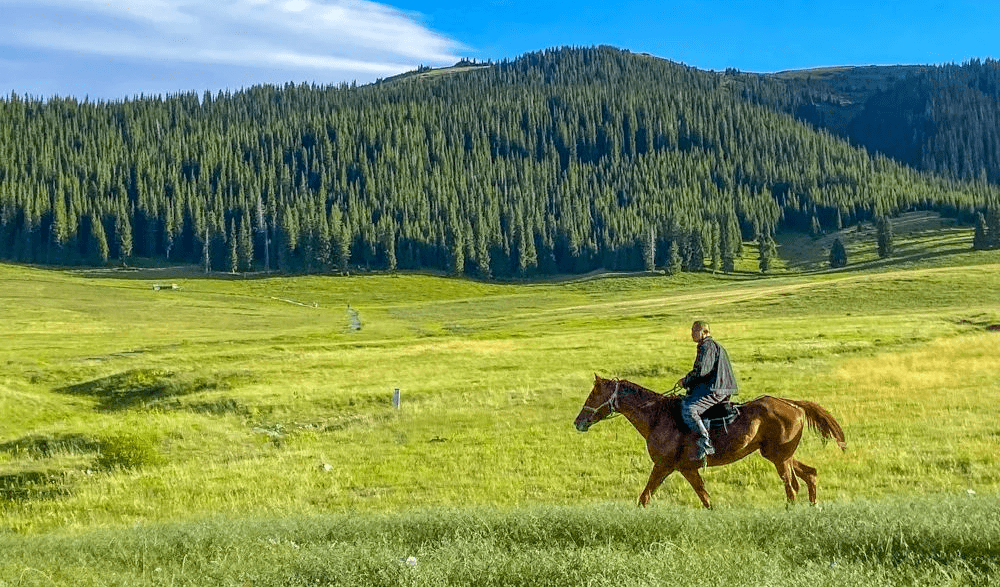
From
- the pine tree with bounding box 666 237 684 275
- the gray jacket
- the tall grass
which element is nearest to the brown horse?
the gray jacket

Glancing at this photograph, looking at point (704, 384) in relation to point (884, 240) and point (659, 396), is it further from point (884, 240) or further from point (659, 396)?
point (884, 240)

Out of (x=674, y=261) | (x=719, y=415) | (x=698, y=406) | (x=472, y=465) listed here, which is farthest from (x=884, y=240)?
(x=698, y=406)

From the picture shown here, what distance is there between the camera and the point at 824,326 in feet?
192

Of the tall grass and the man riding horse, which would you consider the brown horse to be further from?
the tall grass

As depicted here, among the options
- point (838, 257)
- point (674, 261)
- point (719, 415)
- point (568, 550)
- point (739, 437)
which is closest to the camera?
point (568, 550)

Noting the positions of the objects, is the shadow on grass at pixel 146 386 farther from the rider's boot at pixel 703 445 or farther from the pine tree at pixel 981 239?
the pine tree at pixel 981 239

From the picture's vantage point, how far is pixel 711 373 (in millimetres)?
15383

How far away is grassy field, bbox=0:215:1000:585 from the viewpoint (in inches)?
420

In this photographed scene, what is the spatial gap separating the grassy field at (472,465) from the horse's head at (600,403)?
178cm

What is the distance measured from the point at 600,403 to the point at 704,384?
2.26 metres

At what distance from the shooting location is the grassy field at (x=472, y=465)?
10672 millimetres

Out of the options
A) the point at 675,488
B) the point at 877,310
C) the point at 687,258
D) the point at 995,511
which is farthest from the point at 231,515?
the point at 687,258

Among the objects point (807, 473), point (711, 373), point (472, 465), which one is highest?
point (711, 373)

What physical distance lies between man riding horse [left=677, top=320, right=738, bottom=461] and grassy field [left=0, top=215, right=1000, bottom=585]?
1594mm
